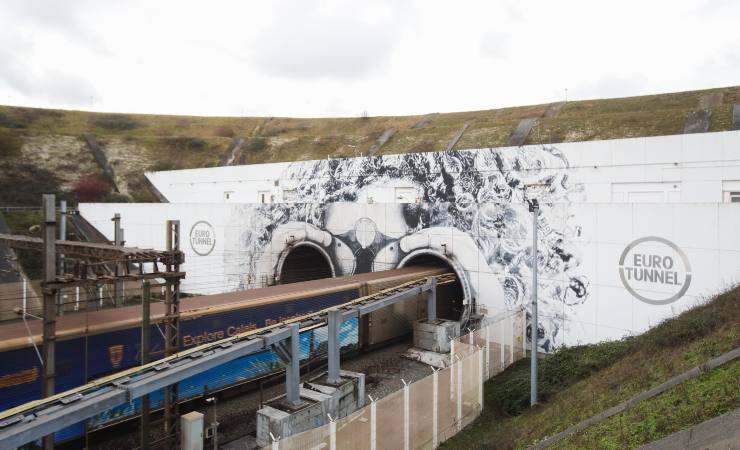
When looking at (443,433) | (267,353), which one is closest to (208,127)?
(267,353)

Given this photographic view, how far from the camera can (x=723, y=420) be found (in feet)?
25.3

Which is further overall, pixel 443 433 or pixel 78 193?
pixel 78 193

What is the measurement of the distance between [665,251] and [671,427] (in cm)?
1290

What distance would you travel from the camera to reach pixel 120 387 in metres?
10.3

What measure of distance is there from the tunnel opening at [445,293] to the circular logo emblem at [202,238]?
16.0 meters

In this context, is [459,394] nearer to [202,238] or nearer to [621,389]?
[621,389]

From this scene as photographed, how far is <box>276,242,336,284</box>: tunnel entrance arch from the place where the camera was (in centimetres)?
3303

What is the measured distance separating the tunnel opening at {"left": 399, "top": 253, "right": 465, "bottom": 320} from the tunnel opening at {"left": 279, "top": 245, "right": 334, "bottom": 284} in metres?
7.02

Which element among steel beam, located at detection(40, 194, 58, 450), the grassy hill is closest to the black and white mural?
the grassy hill

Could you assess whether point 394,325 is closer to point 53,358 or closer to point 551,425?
point 551,425

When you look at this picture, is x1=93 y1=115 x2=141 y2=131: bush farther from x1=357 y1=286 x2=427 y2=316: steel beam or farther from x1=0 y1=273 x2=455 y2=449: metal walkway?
x1=0 y1=273 x2=455 y2=449: metal walkway

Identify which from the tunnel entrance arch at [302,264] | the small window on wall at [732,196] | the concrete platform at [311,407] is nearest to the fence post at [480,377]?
the concrete platform at [311,407]

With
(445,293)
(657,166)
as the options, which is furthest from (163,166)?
(657,166)

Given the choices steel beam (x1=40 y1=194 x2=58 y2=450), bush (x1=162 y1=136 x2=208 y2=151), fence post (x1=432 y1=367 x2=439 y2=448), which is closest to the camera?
steel beam (x1=40 y1=194 x2=58 y2=450)
